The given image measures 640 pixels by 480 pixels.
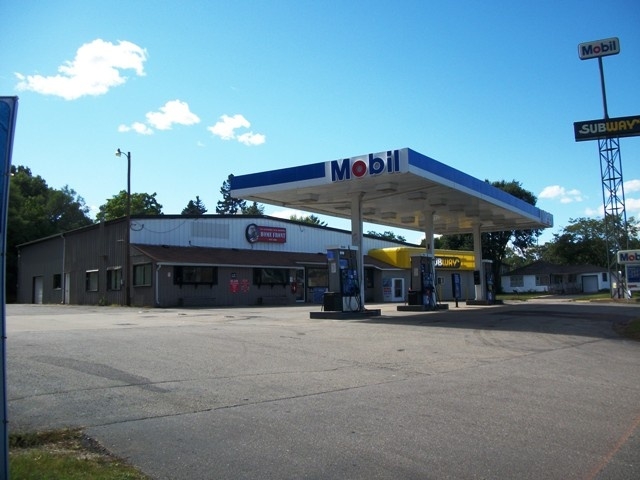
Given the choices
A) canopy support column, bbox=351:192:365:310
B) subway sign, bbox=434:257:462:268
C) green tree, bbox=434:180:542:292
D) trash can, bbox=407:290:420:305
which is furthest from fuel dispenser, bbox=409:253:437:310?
green tree, bbox=434:180:542:292

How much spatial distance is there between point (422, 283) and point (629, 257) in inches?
803

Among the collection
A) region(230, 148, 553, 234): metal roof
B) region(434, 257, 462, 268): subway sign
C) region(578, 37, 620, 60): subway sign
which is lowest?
region(434, 257, 462, 268): subway sign

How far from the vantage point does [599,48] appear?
130ft

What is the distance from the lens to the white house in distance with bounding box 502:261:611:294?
72.4 meters

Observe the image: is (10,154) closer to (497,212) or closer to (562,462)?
(562,462)

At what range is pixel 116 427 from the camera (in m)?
5.95

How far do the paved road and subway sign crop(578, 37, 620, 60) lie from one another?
108ft

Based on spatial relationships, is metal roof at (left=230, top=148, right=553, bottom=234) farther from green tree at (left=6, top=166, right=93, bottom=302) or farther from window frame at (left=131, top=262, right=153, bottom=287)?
green tree at (left=6, top=166, right=93, bottom=302)

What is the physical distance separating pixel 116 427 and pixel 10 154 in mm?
3338

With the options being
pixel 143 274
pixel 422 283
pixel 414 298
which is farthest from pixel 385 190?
pixel 143 274

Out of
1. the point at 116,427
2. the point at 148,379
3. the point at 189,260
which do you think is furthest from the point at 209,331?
the point at 189,260

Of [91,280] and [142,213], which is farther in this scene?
[142,213]

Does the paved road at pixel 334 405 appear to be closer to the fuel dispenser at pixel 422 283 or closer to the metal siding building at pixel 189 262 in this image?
the fuel dispenser at pixel 422 283

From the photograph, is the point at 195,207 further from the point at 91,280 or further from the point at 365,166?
the point at 365,166
